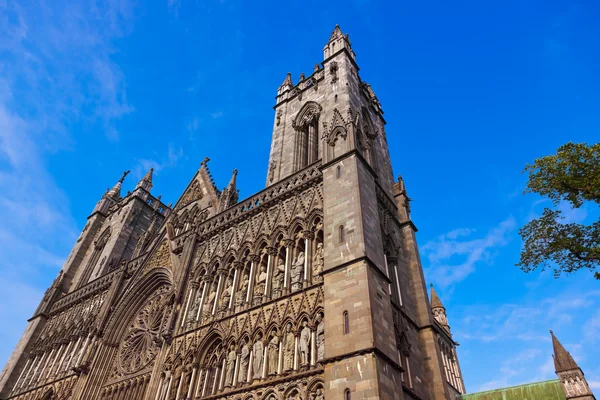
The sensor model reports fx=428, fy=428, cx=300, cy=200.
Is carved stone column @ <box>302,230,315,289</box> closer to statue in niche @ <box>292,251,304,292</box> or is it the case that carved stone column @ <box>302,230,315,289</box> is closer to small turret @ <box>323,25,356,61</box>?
statue in niche @ <box>292,251,304,292</box>

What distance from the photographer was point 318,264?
1467 cm

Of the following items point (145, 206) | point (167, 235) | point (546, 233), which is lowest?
point (546, 233)

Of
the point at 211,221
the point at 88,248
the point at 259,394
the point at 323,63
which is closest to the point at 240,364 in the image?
the point at 259,394

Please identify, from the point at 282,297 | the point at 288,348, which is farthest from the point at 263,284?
the point at 288,348

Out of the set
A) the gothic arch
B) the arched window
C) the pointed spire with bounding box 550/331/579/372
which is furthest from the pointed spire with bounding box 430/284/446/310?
the gothic arch

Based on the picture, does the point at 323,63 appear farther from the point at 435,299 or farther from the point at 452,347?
the point at 435,299

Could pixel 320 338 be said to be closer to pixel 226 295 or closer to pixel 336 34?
pixel 226 295

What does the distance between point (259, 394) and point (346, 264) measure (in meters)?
4.68

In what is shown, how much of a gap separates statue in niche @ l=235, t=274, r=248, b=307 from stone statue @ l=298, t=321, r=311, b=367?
3.65 meters

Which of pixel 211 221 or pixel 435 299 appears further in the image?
pixel 435 299

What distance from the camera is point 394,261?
1662cm

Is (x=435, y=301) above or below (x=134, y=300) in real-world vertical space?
above

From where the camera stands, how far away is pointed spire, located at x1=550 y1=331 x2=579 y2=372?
18406 millimetres

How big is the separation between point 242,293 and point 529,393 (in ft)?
42.0
